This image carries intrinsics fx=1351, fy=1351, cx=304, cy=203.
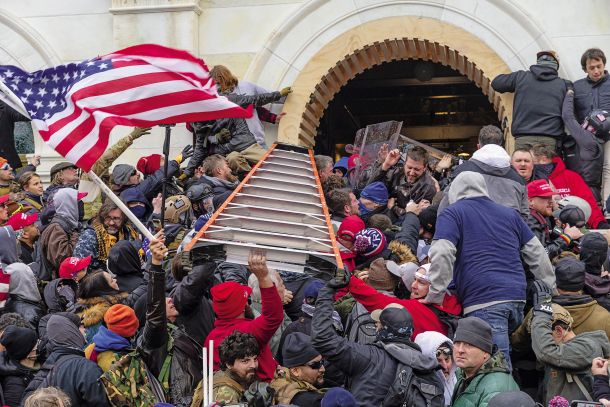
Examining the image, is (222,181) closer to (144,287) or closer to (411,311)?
(144,287)

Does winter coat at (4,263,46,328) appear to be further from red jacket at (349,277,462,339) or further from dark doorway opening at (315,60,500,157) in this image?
dark doorway opening at (315,60,500,157)

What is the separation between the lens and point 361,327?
33.6 ft

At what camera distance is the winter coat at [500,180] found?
1149cm

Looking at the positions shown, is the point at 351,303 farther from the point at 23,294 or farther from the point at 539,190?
the point at 23,294

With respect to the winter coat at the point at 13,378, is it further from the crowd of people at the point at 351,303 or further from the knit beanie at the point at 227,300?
the knit beanie at the point at 227,300

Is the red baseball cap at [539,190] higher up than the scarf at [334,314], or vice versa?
the red baseball cap at [539,190]

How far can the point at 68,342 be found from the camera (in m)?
10.0

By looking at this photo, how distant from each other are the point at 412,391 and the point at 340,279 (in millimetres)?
905

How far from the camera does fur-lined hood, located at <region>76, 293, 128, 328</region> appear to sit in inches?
428

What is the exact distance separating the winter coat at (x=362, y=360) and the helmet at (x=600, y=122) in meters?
6.07

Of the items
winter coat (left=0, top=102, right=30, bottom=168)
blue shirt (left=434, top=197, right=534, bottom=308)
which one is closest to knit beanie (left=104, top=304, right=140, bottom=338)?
blue shirt (left=434, top=197, right=534, bottom=308)

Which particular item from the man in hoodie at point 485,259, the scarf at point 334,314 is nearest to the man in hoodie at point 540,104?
the man in hoodie at point 485,259

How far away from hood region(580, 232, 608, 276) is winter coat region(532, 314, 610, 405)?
4.18 feet

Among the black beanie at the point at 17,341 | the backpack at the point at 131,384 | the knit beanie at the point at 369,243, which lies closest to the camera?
the backpack at the point at 131,384
